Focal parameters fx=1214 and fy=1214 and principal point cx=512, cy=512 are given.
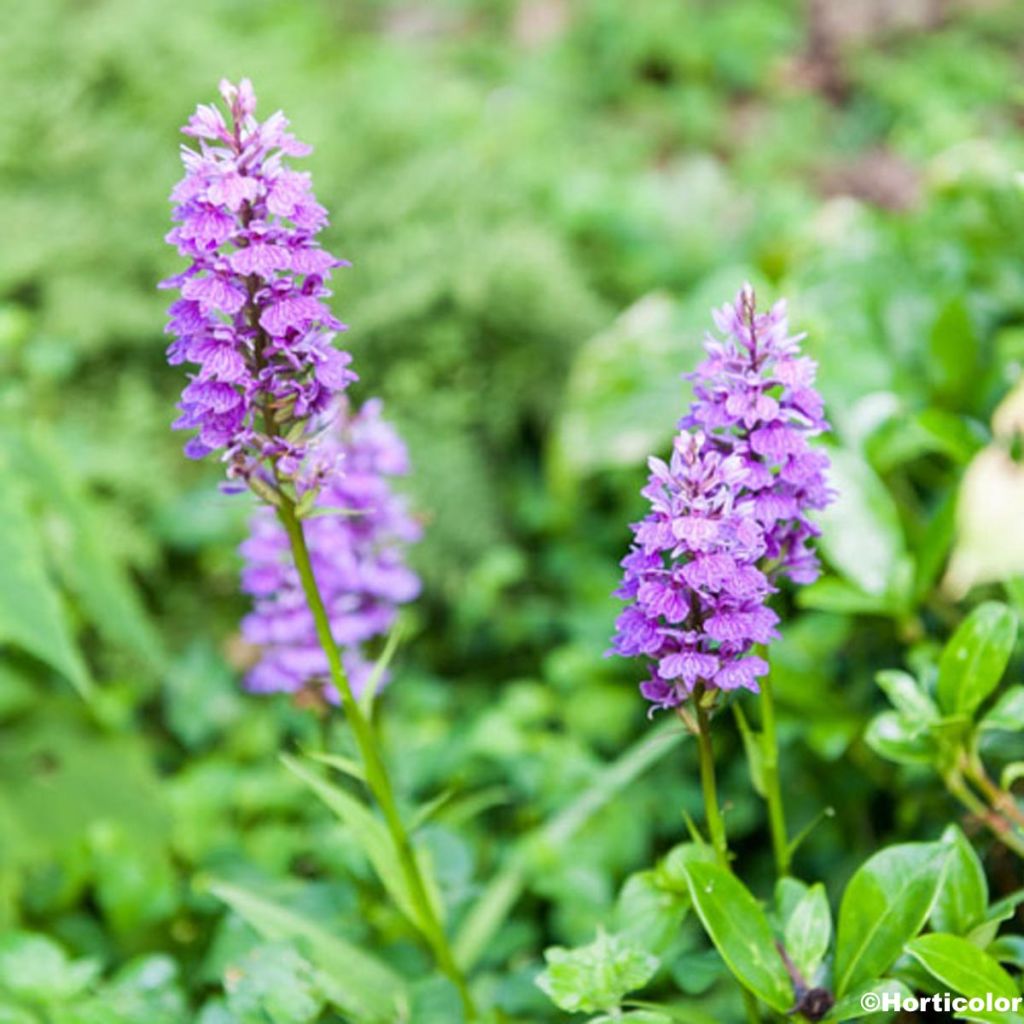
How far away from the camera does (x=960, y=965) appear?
128 cm

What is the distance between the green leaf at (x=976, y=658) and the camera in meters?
1.56

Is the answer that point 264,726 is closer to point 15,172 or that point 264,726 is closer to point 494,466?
point 494,466

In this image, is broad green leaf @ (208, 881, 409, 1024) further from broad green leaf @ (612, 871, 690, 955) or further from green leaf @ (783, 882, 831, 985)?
green leaf @ (783, 882, 831, 985)

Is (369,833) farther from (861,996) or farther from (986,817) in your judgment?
(986,817)

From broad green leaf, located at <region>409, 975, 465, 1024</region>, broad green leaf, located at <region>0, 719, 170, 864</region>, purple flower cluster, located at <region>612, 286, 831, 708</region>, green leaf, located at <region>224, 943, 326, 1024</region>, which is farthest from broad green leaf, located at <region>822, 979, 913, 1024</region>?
broad green leaf, located at <region>0, 719, 170, 864</region>

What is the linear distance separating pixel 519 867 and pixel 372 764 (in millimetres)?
536

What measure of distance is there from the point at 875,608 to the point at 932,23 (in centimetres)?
447

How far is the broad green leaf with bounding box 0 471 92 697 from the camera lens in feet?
6.83

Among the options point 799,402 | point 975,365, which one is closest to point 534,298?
point 975,365

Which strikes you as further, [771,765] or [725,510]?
[771,765]

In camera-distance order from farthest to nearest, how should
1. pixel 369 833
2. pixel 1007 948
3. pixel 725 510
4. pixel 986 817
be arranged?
pixel 986 817, pixel 369 833, pixel 1007 948, pixel 725 510

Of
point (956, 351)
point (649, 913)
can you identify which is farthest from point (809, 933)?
point (956, 351)

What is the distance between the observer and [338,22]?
227 inches

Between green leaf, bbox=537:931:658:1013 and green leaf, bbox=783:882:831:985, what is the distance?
0.54 ft
